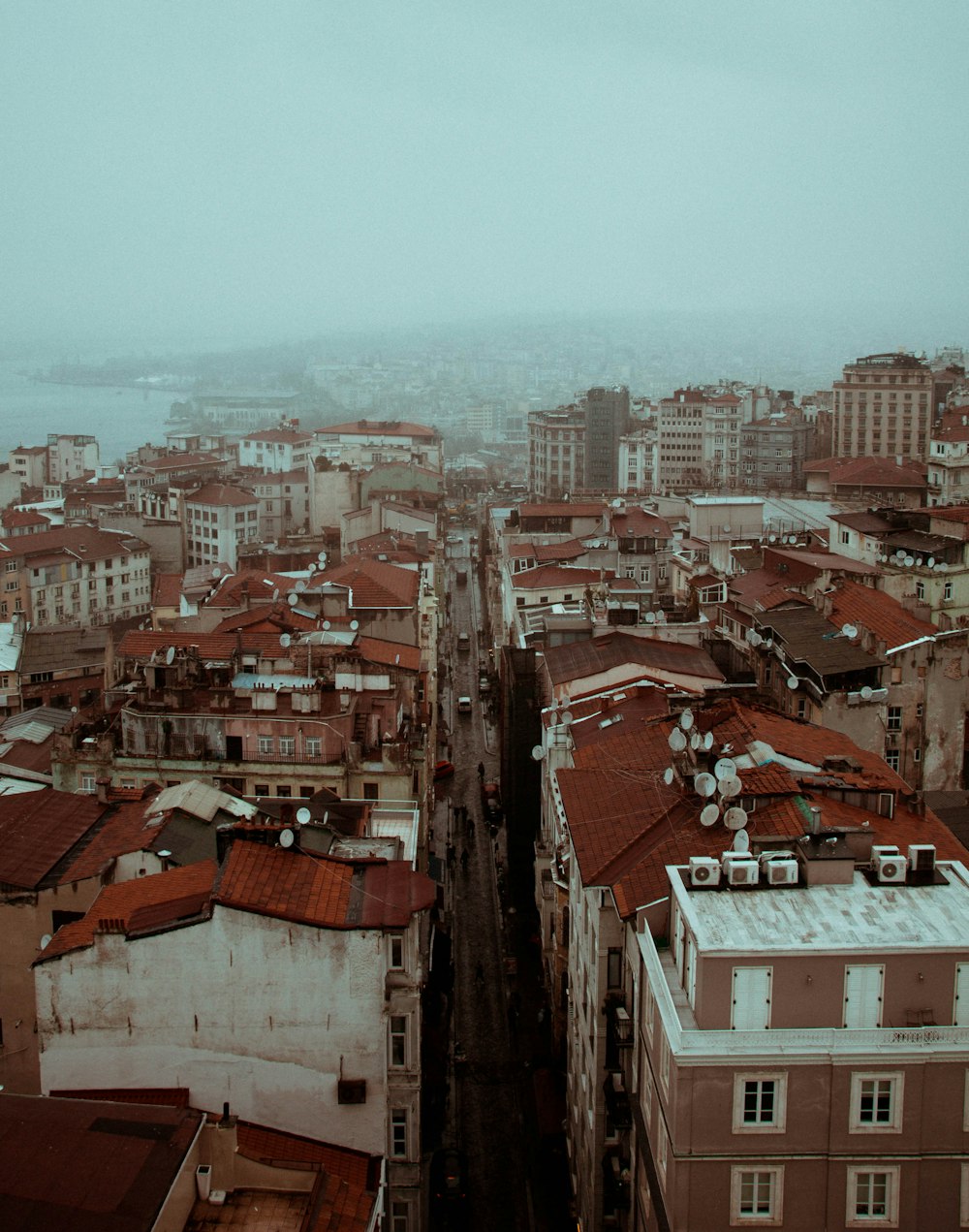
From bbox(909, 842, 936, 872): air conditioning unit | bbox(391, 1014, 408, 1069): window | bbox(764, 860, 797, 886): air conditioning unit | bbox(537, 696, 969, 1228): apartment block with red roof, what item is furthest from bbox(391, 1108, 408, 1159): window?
bbox(909, 842, 936, 872): air conditioning unit

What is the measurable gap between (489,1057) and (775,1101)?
13.5m

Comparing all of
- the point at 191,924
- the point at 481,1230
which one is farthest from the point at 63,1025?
the point at 481,1230

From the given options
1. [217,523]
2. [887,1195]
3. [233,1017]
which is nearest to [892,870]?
[887,1195]

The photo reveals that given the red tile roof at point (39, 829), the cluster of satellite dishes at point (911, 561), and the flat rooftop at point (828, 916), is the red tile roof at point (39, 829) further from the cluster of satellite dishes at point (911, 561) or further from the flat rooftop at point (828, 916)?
the cluster of satellite dishes at point (911, 561)

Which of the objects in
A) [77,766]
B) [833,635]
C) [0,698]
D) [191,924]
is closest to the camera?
[191,924]

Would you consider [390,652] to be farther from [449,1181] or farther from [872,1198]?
[872,1198]

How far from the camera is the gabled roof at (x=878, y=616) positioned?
1346 inches

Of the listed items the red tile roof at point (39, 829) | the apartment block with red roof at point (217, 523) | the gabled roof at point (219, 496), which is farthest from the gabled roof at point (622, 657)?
the gabled roof at point (219, 496)

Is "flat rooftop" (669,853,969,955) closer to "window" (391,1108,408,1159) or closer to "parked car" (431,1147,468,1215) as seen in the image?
"window" (391,1108,408,1159)

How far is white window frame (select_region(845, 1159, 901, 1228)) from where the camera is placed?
1552cm

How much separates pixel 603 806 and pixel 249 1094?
7.12 meters

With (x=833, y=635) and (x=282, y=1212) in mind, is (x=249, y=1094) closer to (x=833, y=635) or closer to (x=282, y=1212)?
(x=282, y=1212)

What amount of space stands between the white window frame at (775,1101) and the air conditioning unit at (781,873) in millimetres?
2355

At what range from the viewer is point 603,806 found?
22.6 meters
